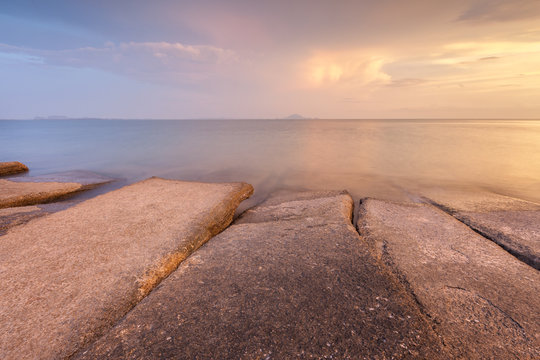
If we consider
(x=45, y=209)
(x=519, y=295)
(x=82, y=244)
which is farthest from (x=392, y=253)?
(x=45, y=209)

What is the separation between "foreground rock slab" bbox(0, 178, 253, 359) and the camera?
2229 millimetres

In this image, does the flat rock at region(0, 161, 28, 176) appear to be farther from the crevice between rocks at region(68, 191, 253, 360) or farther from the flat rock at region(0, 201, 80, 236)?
the crevice between rocks at region(68, 191, 253, 360)

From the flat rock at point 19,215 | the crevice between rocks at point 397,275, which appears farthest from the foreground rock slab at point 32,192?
the crevice between rocks at point 397,275

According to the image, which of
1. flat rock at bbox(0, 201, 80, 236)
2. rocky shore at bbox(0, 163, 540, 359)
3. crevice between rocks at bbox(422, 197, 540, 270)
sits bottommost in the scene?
crevice between rocks at bbox(422, 197, 540, 270)

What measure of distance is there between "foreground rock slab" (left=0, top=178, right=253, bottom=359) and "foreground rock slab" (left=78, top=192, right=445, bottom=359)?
0.34m

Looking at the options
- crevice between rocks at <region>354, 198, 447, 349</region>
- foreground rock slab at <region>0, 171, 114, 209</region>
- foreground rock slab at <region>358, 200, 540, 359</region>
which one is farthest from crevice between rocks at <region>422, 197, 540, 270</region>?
foreground rock slab at <region>0, 171, 114, 209</region>

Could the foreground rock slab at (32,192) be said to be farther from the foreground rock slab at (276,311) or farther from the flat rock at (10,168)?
the foreground rock slab at (276,311)

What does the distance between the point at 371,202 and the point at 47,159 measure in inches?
746

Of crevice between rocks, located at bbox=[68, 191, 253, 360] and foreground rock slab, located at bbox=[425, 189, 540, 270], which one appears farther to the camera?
foreground rock slab, located at bbox=[425, 189, 540, 270]

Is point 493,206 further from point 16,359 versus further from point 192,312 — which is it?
point 16,359

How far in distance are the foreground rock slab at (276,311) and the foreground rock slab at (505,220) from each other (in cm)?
229

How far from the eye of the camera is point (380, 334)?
6.75 ft

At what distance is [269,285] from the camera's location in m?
2.69

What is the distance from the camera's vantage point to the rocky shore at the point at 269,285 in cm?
204
